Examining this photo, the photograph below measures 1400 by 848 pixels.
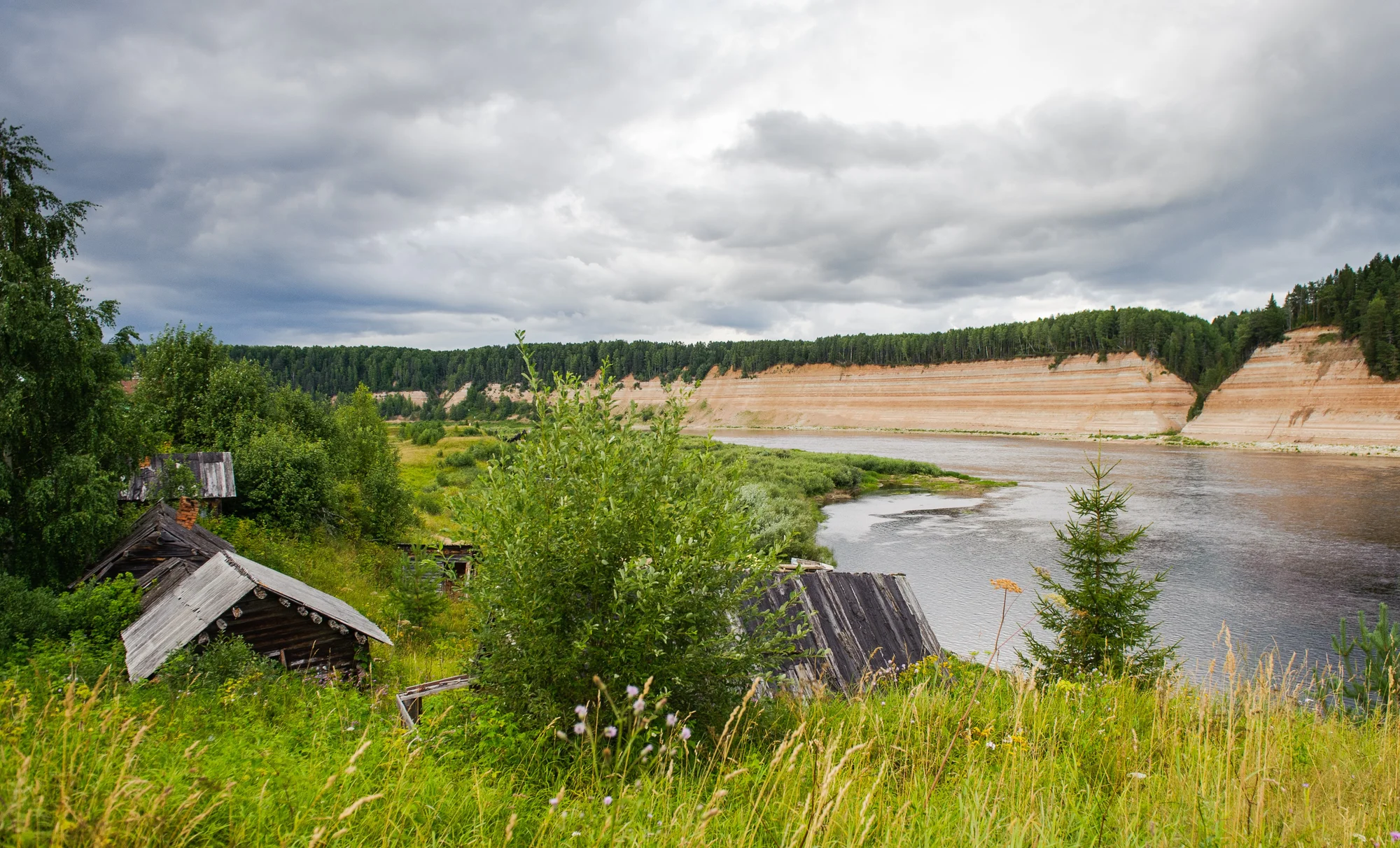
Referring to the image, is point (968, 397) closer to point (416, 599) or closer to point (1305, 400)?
point (1305, 400)

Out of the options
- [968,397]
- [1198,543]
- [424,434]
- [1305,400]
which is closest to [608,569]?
[1198,543]

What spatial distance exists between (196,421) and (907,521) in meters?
32.8

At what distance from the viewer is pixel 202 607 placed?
11.1 m

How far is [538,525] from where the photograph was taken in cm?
505

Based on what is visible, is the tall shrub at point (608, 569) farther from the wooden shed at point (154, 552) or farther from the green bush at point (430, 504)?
the green bush at point (430, 504)

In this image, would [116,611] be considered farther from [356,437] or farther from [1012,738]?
[356,437]

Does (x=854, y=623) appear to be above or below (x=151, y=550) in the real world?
below

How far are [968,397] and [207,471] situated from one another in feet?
309

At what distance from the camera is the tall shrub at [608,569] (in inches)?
189

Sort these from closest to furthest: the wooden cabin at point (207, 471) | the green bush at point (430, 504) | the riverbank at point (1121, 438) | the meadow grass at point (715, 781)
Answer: the meadow grass at point (715, 781) < the wooden cabin at point (207, 471) < the green bush at point (430, 504) < the riverbank at point (1121, 438)

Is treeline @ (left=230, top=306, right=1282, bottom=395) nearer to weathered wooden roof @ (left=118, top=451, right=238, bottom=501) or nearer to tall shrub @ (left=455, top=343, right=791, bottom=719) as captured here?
tall shrub @ (left=455, top=343, right=791, bottom=719)

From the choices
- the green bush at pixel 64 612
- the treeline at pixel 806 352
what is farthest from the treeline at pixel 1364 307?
the green bush at pixel 64 612

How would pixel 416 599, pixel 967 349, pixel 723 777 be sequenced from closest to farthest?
pixel 723 777
pixel 416 599
pixel 967 349

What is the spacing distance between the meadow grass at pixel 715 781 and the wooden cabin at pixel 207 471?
1789 centimetres
